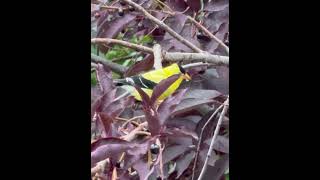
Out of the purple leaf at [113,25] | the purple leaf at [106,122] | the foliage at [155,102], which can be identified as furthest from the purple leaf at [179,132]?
the purple leaf at [113,25]

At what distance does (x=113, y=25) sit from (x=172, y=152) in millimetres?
308

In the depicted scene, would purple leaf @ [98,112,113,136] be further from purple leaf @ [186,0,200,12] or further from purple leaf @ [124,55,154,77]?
purple leaf @ [186,0,200,12]

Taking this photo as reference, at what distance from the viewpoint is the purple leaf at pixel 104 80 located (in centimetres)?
106

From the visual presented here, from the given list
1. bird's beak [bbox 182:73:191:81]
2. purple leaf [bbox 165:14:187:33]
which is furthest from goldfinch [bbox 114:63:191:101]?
purple leaf [bbox 165:14:187:33]

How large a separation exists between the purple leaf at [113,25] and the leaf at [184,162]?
27 centimetres

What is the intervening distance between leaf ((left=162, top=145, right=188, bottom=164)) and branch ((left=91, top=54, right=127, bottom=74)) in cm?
19

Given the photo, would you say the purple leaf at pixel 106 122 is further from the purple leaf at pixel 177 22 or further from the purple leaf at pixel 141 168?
the purple leaf at pixel 177 22

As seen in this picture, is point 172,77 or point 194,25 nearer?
point 172,77
